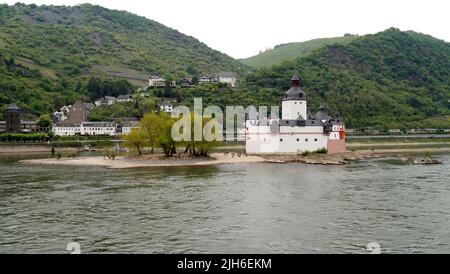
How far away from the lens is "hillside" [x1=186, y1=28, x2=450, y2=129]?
132 metres

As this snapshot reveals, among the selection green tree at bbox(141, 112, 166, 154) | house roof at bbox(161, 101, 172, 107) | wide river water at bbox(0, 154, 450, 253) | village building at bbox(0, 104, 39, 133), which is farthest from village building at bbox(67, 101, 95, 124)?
wide river water at bbox(0, 154, 450, 253)

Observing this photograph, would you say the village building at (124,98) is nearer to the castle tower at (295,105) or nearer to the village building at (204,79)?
the village building at (204,79)

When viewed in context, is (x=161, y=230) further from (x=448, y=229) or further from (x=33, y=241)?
(x=448, y=229)

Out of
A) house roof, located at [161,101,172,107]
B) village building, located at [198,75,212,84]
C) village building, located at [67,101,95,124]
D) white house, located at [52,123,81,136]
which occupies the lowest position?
white house, located at [52,123,81,136]

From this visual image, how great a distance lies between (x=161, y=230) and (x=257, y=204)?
9016 millimetres

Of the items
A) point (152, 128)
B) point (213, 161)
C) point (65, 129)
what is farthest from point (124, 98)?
point (213, 161)

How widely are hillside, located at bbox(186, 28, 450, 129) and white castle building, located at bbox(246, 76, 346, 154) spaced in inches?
1821

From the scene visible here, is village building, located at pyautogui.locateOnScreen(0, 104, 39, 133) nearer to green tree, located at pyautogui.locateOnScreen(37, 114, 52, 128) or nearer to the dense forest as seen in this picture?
green tree, located at pyautogui.locateOnScreen(37, 114, 52, 128)

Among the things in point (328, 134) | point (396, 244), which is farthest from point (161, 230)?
point (328, 134)

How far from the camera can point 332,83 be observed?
153 meters

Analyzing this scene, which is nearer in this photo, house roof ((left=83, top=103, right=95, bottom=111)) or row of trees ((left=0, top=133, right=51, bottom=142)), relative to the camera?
row of trees ((left=0, top=133, right=51, bottom=142))

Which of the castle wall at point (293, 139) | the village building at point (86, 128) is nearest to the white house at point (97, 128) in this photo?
the village building at point (86, 128)
